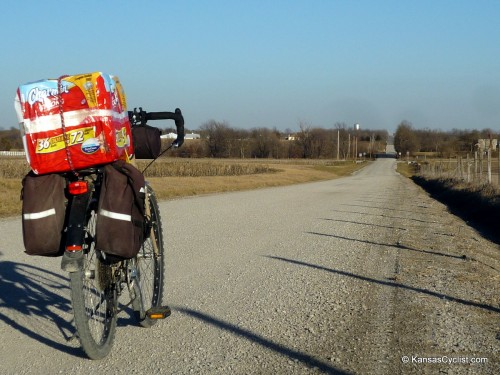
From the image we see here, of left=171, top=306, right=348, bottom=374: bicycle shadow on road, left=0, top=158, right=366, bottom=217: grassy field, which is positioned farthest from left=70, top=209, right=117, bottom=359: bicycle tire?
left=0, top=158, right=366, bottom=217: grassy field

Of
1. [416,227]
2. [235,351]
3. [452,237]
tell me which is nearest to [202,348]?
[235,351]

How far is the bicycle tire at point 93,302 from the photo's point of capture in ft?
14.2

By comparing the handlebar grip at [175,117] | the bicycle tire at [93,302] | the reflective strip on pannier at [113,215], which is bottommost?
the bicycle tire at [93,302]

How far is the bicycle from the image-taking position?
14.3 ft

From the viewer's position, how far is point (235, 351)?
16.4 ft

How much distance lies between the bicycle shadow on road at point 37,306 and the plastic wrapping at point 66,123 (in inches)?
61.8

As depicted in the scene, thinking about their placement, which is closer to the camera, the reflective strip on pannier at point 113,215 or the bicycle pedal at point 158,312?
the reflective strip on pannier at point 113,215

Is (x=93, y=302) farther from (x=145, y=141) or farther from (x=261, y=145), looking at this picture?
(x=261, y=145)

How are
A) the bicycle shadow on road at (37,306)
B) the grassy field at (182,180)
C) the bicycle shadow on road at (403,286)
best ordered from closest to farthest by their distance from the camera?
the bicycle shadow on road at (37,306)
the bicycle shadow on road at (403,286)
the grassy field at (182,180)

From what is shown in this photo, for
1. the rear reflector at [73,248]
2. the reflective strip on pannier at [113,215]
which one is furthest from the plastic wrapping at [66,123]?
the rear reflector at [73,248]

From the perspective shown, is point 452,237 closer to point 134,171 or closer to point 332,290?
point 332,290

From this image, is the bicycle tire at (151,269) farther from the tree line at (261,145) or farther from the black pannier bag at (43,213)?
the tree line at (261,145)

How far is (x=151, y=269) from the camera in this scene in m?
5.65

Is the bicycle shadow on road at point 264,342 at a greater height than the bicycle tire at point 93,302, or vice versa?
the bicycle tire at point 93,302
